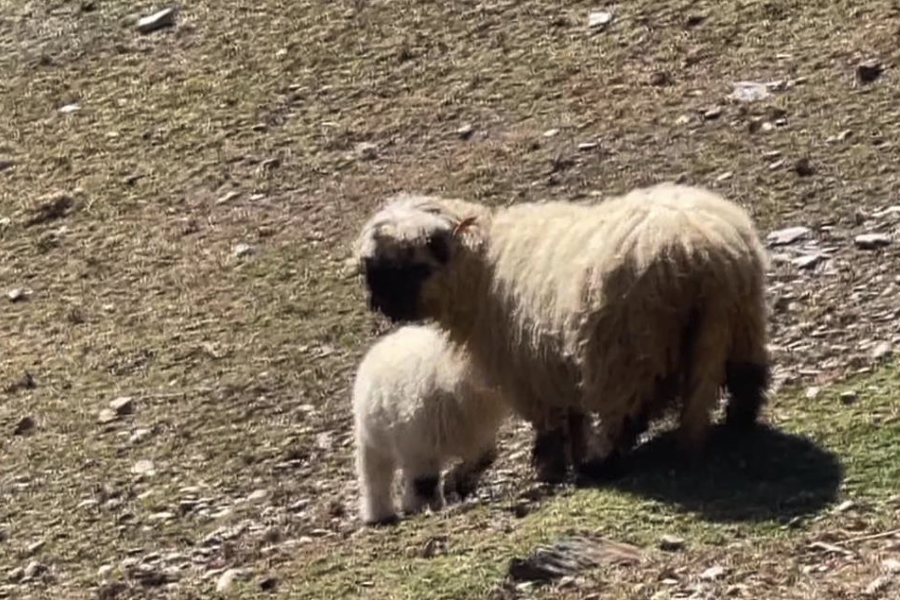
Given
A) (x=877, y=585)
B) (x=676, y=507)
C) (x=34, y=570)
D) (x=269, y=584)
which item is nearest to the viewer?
(x=877, y=585)

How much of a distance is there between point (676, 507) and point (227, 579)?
1971 mm

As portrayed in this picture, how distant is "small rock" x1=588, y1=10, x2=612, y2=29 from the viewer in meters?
15.3

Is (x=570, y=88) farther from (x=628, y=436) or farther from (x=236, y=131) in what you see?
(x=628, y=436)

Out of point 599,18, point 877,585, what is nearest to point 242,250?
point 599,18

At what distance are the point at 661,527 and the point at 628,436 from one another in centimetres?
98

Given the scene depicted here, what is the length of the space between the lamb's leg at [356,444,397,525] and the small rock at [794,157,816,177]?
351 cm

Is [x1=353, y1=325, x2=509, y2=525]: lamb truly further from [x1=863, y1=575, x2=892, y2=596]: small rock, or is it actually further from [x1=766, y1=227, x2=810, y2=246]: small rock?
Result: [x1=863, y1=575, x2=892, y2=596]: small rock

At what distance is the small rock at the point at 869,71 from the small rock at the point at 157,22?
6440mm

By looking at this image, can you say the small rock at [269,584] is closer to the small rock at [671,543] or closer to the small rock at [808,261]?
the small rock at [671,543]

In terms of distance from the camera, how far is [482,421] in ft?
31.5

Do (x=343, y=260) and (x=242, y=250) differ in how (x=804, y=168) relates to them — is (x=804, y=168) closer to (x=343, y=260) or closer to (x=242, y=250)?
(x=343, y=260)

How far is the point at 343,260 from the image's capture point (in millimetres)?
12641

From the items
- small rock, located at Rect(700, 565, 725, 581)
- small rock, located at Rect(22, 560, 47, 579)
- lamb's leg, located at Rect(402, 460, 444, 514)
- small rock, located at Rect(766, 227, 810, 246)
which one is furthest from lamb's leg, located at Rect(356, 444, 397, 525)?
small rock, located at Rect(766, 227, 810, 246)

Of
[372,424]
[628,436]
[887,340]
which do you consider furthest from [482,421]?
[887,340]
